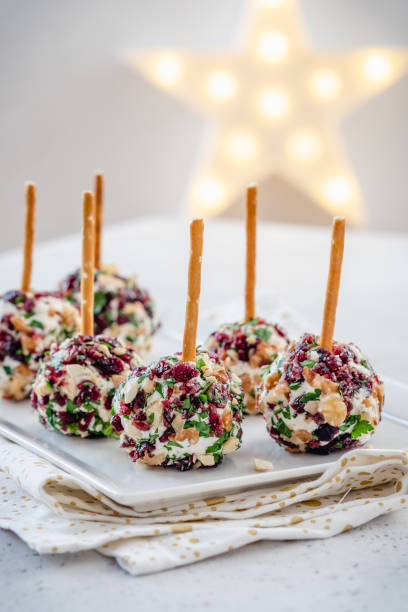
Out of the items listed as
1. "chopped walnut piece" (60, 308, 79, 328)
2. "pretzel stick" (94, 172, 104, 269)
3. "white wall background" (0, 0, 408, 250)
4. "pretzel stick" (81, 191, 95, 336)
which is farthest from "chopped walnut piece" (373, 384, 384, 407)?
"white wall background" (0, 0, 408, 250)

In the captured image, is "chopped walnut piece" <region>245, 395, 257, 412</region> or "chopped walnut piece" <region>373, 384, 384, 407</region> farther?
"chopped walnut piece" <region>245, 395, 257, 412</region>

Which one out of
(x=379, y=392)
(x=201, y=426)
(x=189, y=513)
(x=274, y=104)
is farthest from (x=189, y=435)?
(x=274, y=104)

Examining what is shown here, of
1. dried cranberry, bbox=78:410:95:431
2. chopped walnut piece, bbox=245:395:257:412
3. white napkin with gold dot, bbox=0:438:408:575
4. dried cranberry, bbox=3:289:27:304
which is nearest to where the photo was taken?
white napkin with gold dot, bbox=0:438:408:575

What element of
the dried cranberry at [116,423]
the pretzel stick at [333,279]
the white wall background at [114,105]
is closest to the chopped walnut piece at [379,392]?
the pretzel stick at [333,279]

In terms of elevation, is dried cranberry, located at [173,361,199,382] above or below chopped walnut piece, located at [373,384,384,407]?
above

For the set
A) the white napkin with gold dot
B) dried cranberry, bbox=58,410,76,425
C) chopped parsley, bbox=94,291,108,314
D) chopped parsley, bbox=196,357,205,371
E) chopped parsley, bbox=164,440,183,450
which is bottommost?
the white napkin with gold dot

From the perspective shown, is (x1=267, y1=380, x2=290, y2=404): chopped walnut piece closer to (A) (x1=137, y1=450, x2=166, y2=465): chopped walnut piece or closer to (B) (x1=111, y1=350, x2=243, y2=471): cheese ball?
(B) (x1=111, y1=350, x2=243, y2=471): cheese ball
